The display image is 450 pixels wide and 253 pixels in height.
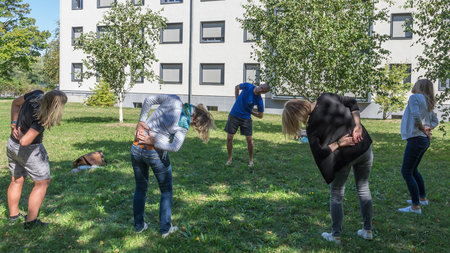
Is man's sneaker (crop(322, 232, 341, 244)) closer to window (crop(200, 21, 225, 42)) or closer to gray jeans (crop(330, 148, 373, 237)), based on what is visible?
gray jeans (crop(330, 148, 373, 237))

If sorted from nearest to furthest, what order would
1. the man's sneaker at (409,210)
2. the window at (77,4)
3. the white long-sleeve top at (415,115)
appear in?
1. the white long-sleeve top at (415,115)
2. the man's sneaker at (409,210)
3. the window at (77,4)

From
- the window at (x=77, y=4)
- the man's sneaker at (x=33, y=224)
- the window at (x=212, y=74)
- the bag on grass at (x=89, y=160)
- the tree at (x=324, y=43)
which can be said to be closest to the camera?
the man's sneaker at (x=33, y=224)

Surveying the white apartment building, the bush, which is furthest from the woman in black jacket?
the bush

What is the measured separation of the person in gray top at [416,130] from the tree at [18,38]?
83.3 feet

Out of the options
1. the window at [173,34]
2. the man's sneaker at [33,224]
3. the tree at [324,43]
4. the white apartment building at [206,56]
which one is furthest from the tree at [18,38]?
the man's sneaker at [33,224]

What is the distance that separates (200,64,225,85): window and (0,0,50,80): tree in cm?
1190

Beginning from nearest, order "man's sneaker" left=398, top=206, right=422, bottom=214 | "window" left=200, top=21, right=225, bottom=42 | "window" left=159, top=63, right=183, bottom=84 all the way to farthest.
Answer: "man's sneaker" left=398, top=206, right=422, bottom=214 → "window" left=200, top=21, right=225, bottom=42 → "window" left=159, top=63, right=183, bottom=84

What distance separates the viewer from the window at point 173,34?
30.7 m

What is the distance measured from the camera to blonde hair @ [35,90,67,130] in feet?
13.5

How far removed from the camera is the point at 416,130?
5145mm

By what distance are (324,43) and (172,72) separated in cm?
2001

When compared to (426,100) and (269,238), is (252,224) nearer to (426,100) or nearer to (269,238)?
(269,238)

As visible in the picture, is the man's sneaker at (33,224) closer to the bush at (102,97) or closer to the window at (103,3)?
the bush at (102,97)

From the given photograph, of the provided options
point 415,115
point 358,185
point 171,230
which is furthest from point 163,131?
point 415,115
